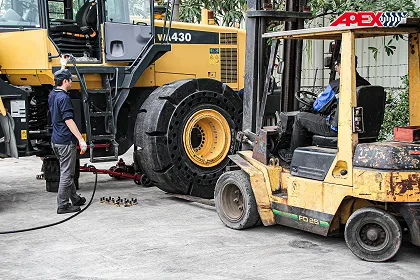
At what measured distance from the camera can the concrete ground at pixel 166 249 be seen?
5699 millimetres

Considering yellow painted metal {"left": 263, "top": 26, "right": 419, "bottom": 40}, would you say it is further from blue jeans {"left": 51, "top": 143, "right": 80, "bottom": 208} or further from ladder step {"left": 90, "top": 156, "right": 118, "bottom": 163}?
ladder step {"left": 90, "top": 156, "right": 118, "bottom": 163}

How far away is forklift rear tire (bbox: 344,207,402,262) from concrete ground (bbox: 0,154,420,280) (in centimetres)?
11

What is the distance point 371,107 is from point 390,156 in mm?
637

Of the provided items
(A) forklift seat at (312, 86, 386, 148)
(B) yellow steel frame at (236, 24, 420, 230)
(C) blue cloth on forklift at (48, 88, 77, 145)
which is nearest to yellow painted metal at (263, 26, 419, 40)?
(B) yellow steel frame at (236, 24, 420, 230)

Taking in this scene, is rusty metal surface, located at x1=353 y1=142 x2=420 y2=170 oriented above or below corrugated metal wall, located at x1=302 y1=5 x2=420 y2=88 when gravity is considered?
below

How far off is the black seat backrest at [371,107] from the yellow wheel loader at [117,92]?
10.4 ft

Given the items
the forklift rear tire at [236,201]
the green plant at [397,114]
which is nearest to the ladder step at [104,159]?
the forklift rear tire at [236,201]

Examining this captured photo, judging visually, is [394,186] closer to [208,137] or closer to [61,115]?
[208,137]

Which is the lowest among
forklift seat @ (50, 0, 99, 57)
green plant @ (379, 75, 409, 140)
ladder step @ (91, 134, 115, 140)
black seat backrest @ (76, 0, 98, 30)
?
ladder step @ (91, 134, 115, 140)

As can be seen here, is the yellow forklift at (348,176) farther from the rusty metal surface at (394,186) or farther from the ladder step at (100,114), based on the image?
the ladder step at (100,114)

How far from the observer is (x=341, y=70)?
611 cm

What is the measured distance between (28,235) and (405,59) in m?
6.88

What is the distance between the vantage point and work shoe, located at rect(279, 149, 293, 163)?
6.98m

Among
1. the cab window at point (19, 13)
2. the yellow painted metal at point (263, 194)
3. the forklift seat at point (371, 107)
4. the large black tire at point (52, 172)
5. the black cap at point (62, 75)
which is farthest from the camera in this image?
the large black tire at point (52, 172)
